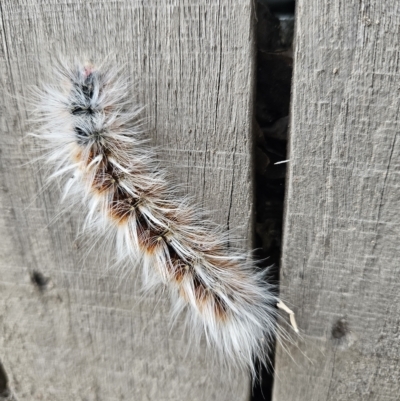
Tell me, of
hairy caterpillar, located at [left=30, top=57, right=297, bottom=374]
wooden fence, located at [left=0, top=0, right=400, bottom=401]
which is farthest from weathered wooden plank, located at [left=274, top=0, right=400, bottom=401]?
hairy caterpillar, located at [left=30, top=57, right=297, bottom=374]

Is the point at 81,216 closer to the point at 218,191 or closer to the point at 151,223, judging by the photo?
the point at 151,223

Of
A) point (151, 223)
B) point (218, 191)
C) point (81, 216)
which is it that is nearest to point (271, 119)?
point (218, 191)

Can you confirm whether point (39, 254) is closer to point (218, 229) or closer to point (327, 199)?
point (218, 229)

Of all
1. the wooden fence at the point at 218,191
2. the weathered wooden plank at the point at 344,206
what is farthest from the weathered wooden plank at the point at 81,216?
the weathered wooden plank at the point at 344,206

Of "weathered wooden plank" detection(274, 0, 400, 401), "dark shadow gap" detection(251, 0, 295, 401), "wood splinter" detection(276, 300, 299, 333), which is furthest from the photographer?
"wood splinter" detection(276, 300, 299, 333)

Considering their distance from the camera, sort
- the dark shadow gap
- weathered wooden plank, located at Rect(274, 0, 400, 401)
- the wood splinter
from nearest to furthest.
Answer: weathered wooden plank, located at Rect(274, 0, 400, 401) < the dark shadow gap < the wood splinter

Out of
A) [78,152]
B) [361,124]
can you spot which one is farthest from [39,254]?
[361,124]

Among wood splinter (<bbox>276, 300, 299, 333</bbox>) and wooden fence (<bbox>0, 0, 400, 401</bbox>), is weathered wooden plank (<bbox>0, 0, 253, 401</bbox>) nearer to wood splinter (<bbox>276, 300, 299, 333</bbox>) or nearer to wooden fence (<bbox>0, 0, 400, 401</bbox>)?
wooden fence (<bbox>0, 0, 400, 401</bbox>)

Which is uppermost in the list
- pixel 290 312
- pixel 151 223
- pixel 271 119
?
pixel 271 119
